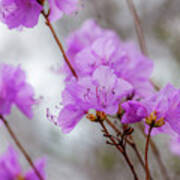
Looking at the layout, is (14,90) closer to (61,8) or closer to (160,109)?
(61,8)

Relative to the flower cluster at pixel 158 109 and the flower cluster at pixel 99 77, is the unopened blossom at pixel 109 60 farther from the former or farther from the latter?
the flower cluster at pixel 158 109

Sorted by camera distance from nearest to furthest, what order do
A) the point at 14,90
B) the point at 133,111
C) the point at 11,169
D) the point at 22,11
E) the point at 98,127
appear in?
1. the point at 133,111
2. the point at 22,11
3. the point at 14,90
4. the point at 11,169
5. the point at 98,127

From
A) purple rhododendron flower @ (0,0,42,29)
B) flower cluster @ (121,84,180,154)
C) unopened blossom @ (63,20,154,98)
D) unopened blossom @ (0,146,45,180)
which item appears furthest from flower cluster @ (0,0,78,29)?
unopened blossom @ (0,146,45,180)

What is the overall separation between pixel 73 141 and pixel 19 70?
2.60 m

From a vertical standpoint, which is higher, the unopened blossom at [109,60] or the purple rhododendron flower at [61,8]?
the purple rhododendron flower at [61,8]

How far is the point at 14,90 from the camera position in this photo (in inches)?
53.3

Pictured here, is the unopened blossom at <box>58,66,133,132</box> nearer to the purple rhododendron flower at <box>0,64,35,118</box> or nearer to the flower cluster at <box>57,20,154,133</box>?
the flower cluster at <box>57,20,154,133</box>

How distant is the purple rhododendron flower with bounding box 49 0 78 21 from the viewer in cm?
119

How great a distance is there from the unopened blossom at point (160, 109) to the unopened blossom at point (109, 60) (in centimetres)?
21

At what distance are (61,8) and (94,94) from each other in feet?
1.18

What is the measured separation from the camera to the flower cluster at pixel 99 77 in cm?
97

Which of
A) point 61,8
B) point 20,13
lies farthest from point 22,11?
point 61,8

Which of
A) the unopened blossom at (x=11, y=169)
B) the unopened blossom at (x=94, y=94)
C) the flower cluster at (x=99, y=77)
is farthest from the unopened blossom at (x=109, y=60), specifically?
the unopened blossom at (x=11, y=169)

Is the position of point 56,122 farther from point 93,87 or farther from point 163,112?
point 163,112
